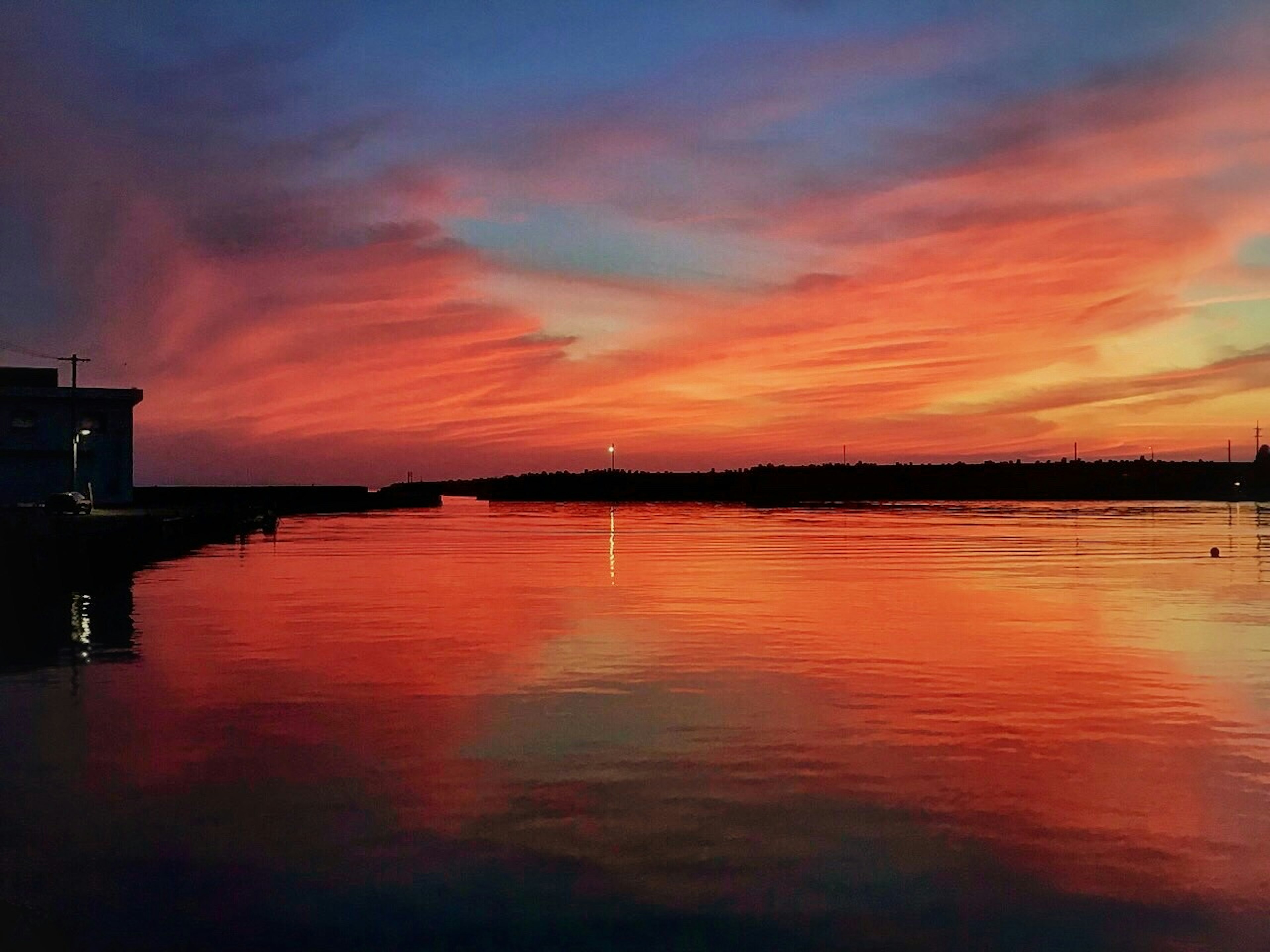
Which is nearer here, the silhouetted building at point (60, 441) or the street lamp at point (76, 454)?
the street lamp at point (76, 454)

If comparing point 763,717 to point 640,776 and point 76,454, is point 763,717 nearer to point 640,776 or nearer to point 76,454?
point 640,776

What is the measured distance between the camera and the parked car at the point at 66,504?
3339 inches

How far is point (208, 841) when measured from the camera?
1188 cm

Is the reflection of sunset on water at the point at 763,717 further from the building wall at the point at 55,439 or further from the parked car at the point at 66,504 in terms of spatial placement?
the building wall at the point at 55,439

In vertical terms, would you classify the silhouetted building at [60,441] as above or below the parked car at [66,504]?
above

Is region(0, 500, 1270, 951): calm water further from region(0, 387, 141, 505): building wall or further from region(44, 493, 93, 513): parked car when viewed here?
region(0, 387, 141, 505): building wall

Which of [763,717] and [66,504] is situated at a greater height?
[66,504]

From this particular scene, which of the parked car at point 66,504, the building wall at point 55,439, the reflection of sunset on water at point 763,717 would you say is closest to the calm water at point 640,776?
the reflection of sunset on water at point 763,717

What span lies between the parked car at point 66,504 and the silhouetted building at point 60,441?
50.4ft

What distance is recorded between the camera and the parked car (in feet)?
278

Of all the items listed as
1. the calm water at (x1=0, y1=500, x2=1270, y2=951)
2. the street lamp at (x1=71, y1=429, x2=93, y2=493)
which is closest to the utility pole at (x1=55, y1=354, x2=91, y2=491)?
the street lamp at (x1=71, y1=429, x2=93, y2=493)

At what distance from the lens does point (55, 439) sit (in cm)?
10544

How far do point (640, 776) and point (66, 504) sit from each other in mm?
81961

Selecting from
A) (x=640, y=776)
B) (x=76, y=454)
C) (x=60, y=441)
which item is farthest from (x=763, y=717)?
(x=60, y=441)
